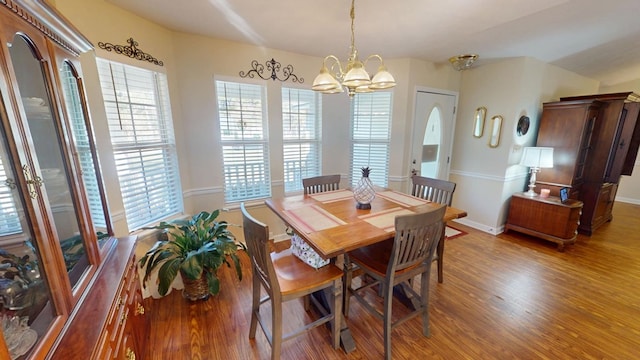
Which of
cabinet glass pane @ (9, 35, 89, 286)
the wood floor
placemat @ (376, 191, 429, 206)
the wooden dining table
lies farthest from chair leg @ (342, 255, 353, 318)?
cabinet glass pane @ (9, 35, 89, 286)

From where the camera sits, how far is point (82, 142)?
1188 mm

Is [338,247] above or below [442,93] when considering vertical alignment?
below

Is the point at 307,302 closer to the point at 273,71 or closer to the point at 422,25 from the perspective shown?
the point at 273,71

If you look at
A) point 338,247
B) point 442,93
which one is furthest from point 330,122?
point 338,247

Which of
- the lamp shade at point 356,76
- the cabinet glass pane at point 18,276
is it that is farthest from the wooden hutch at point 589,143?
the cabinet glass pane at point 18,276

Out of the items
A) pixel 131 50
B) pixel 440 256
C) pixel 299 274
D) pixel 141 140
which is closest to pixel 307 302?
pixel 299 274

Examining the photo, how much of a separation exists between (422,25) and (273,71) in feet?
5.28

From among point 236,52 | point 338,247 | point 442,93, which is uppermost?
point 236,52

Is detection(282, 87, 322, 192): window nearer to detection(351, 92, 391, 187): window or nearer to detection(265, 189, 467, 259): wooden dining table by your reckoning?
A: detection(351, 92, 391, 187): window

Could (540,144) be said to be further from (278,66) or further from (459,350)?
(278,66)

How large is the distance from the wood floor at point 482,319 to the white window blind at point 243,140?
91cm

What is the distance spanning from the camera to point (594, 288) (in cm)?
226

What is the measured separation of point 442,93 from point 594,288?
8.85 feet

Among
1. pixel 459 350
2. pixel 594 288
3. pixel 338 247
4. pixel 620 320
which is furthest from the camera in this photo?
pixel 594 288
